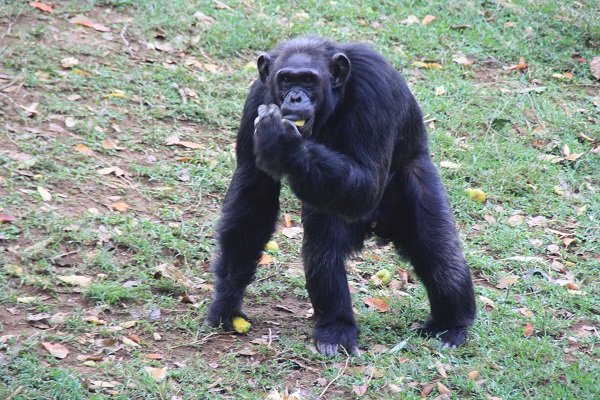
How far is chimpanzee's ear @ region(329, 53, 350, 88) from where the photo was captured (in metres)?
6.59

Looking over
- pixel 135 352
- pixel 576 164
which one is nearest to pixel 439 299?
pixel 135 352

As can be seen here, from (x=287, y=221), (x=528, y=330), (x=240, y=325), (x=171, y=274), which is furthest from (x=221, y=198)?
(x=528, y=330)

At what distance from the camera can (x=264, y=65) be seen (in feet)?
22.4

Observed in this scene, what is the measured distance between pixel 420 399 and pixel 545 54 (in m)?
7.53

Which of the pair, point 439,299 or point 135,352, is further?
point 439,299

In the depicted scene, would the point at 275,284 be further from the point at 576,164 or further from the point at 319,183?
the point at 576,164

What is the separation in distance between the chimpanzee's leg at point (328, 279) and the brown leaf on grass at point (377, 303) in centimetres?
79

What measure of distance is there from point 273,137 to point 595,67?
753cm

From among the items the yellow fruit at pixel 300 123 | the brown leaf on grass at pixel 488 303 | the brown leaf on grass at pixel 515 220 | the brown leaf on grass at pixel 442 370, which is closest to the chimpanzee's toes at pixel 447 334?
the brown leaf on grass at pixel 442 370

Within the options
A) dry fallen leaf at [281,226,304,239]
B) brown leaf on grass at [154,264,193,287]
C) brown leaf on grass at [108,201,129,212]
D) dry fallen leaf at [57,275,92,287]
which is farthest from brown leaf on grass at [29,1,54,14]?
dry fallen leaf at [57,275,92,287]

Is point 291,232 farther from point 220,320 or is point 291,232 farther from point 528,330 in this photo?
point 528,330

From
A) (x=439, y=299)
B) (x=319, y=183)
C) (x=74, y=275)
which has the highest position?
(x=319, y=183)

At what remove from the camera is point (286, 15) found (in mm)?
12125

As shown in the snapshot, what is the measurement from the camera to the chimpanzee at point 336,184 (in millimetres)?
6121
